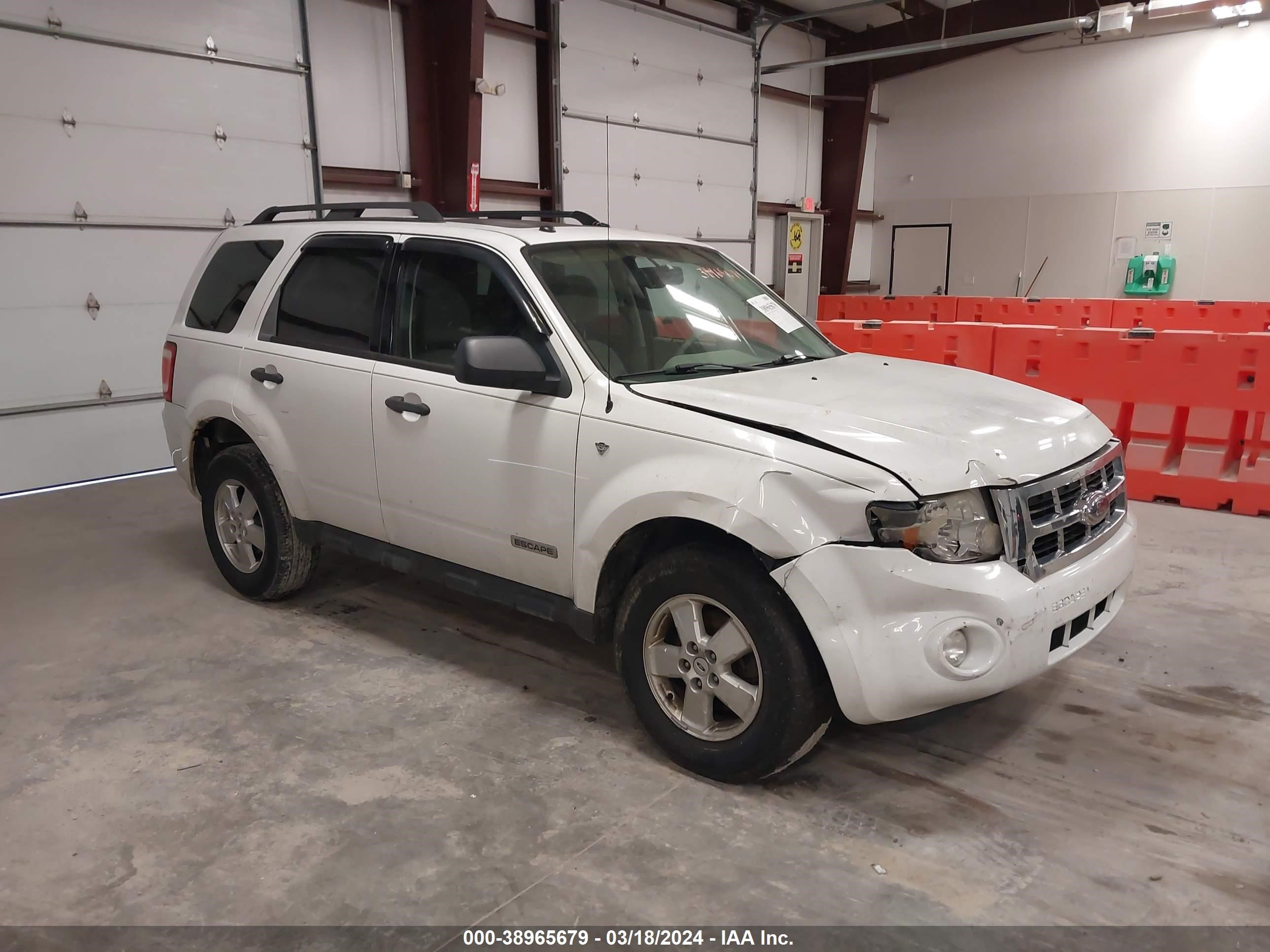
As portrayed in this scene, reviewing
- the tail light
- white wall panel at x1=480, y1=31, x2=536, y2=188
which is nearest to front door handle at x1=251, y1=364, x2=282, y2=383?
Answer: the tail light

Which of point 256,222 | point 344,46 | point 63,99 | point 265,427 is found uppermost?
point 344,46

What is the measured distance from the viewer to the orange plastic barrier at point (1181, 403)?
632 cm

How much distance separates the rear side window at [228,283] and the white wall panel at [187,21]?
4201mm

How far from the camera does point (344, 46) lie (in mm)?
9164

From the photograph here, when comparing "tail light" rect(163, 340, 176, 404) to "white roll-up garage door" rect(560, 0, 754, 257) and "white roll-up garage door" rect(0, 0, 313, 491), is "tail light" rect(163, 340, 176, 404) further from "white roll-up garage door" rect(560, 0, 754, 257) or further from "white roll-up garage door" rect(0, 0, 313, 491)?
"white roll-up garage door" rect(560, 0, 754, 257)

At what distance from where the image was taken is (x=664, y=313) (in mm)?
3568

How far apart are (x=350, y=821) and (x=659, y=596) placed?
123 centimetres

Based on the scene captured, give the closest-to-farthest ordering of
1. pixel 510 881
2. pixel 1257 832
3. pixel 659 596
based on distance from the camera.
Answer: pixel 510 881, pixel 1257 832, pixel 659 596

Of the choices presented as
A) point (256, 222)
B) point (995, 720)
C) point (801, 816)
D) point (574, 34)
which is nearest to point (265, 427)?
point (256, 222)

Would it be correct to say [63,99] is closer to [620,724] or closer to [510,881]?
[620,724]

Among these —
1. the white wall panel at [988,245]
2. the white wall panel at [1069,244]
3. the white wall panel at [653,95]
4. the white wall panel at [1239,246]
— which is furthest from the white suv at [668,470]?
the white wall panel at [988,245]

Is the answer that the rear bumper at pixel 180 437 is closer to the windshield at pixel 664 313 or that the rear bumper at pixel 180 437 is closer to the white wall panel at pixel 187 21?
the windshield at pixel 664 313

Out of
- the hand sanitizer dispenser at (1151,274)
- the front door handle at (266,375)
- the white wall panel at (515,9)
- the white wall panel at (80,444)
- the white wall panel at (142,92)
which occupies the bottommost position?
the white wall panel at (80,444)

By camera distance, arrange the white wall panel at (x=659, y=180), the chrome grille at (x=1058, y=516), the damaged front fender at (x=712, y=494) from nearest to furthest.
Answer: the damaged front fender at (x=712, y=494)
the chrome grille at (x=1058, y=516)
the white wall panel at (x=659, y=180)
